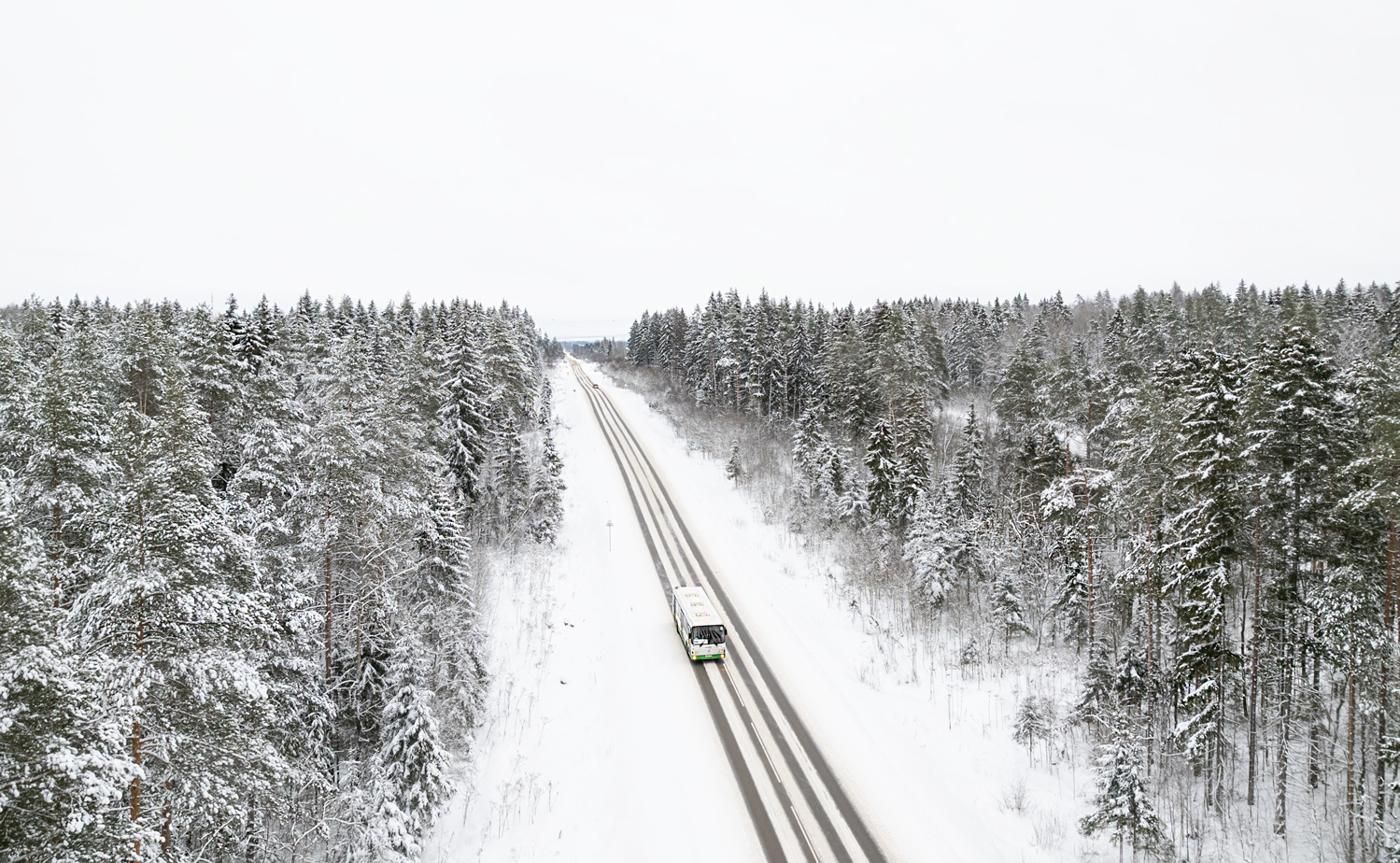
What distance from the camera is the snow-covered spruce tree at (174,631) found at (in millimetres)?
9891

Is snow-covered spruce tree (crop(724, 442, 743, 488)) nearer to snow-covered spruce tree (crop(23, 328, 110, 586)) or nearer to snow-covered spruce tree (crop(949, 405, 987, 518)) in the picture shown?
snow-covered spruce tree (crop(949, 405, 987, 518))

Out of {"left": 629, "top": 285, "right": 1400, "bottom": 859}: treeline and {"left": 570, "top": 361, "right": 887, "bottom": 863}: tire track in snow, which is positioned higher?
{"left": 629, "top": 285, "right": 1400, "bottom": 859}: treeline

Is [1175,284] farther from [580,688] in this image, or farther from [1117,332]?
[580,688]

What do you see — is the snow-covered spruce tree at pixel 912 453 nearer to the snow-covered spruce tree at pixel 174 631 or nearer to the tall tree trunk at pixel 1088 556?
the tall tree trunk at pixel 1088 556

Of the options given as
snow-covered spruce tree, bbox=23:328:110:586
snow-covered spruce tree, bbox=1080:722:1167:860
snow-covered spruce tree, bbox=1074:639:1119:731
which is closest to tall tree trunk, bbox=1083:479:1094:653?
snow-covered spruce tree, bbox=1074:639:1119:731

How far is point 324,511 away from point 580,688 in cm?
1110

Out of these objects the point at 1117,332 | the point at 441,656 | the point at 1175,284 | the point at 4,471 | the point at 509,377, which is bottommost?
the point at 441,656

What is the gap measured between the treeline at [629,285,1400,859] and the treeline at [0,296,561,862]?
18181mm

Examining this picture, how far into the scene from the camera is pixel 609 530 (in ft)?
132

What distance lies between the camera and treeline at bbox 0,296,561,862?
825cm

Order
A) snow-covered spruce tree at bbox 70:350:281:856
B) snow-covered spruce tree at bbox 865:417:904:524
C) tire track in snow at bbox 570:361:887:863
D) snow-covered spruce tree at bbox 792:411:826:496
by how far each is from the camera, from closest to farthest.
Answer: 1. snow-covered spruce tree at bbox 70:350:281:856
2. tire track in snow at bbox 570:361:887:863
3. snow-covered spruce tree at bbox 865:417:904:524
4. snow-covered spruce tree at bbox 792:411:826:496

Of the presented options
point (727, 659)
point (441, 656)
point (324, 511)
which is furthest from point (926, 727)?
point (324, 511)

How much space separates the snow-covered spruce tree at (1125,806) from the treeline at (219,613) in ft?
52.1

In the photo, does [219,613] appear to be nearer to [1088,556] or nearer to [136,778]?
[136,778]
